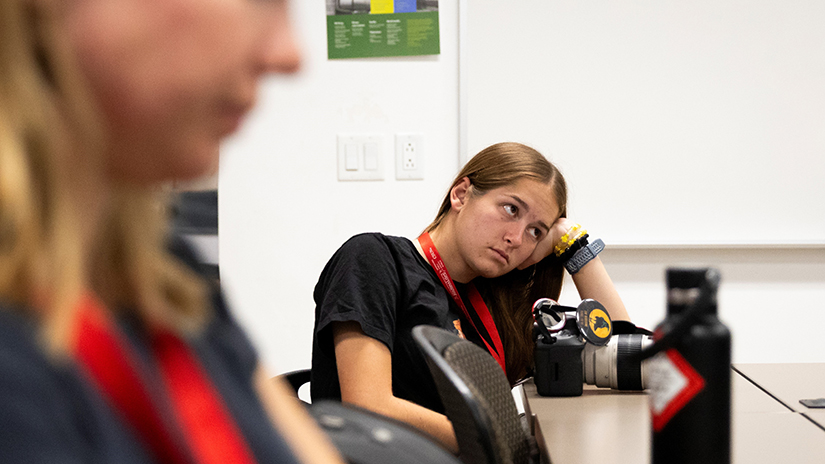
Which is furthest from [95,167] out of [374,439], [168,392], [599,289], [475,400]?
[599,289]

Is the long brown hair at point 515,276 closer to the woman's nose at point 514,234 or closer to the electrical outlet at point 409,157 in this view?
the woman's nose at point 514,234

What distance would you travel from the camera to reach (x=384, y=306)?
1.33 metres

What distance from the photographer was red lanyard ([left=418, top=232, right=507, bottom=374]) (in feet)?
5.00

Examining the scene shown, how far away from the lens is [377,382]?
1278 mm

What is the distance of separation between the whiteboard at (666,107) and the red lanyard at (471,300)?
3.01 feet

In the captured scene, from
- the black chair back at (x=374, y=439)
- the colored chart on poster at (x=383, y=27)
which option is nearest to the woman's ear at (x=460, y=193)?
the colored chart on poster at (x=383, y=27)

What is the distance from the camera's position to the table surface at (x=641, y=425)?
89 cm

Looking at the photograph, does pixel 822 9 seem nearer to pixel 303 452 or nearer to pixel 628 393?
pixel 628 393

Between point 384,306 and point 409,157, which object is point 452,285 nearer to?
point 384,306

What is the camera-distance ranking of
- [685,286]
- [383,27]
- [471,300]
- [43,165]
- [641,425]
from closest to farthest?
1. [43,165]
2. [685,286]
3. [641,425]
4. [471,300]
5. [383,27]

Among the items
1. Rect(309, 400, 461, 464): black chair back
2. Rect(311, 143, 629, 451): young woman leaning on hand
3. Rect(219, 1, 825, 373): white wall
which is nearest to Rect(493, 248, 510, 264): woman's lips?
Rect(311, 143, 629, 451): young woman leaning on hand

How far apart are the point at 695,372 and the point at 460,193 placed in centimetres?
113

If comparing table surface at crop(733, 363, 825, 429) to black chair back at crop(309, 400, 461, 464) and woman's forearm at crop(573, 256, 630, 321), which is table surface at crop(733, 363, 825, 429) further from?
black chair back at crop(309, 400, 461, 464)

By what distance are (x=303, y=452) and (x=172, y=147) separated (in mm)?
250
